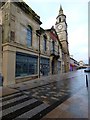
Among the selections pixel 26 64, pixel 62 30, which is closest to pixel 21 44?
pixel 26 64

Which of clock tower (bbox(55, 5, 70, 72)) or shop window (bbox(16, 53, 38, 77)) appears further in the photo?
clock tower (bbox(55, 5, 70, 72))

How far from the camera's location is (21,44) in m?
14.8

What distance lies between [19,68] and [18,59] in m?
1.09

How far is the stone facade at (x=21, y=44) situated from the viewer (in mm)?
12875

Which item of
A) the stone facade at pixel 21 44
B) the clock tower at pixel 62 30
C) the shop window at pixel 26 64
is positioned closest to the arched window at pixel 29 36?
the stone facade at pixel 21 44

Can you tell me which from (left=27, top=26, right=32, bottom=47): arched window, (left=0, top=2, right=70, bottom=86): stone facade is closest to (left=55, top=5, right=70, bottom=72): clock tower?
(left=0, top=2, right=70, bottom=86): stone facade

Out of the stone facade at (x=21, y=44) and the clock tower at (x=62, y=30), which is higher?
the clock tower at (x=62, y=30)

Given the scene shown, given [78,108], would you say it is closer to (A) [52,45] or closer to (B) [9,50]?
(B) [9,50]

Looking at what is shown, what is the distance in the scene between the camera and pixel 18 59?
1420cm

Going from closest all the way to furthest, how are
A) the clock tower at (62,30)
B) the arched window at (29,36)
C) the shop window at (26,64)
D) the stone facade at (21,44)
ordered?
the stone facade at (21,44)
the shop window at (26,64)
the arched window at (29,36)
the clock tower at (62,30)

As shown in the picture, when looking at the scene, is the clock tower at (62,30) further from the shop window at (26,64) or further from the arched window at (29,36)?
the arched window at (29,36)

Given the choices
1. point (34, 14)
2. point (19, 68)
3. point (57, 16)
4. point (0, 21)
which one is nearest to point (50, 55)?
point (34, 14)

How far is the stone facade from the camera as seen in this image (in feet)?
42.2

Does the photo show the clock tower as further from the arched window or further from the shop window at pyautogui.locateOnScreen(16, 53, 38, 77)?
the arched window
